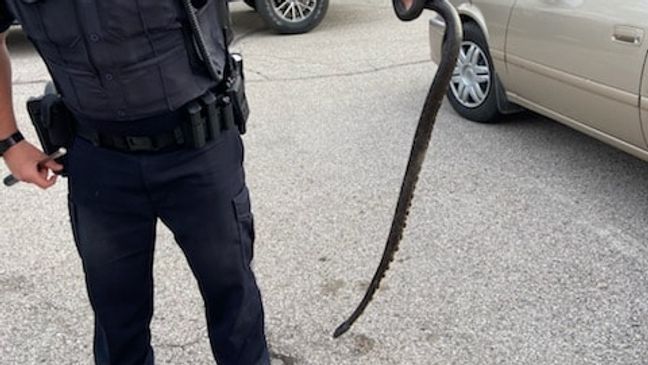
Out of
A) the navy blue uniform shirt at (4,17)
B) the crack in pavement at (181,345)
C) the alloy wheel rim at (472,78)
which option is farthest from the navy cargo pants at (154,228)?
the alloy wheel rim at (472,78)

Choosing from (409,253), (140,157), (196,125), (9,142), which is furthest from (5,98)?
(409,253)

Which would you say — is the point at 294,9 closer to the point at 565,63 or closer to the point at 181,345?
the point at 565,63

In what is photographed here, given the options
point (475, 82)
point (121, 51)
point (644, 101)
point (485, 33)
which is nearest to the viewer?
point (121, 51)

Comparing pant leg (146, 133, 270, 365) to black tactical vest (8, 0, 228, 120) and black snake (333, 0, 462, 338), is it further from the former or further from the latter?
black snake (333, 0, 462, 338)

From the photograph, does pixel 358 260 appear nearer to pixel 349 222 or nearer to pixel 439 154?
pixel 349 222

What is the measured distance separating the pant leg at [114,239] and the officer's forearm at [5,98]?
171 millimetres

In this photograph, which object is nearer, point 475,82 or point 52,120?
point 52,120

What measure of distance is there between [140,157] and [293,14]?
6.10 metres

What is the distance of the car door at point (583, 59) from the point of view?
3.12 meters

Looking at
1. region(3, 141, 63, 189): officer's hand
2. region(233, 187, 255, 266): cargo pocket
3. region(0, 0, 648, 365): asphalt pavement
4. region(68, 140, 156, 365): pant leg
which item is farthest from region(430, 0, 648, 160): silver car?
region(3, 141, 63, 189): officer's hand

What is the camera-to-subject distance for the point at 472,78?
459 centimetres

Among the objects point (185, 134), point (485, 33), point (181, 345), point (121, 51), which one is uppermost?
point (121, 51)

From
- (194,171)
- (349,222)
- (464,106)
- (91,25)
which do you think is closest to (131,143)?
(194,171)

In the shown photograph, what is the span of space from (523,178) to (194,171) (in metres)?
2.53
